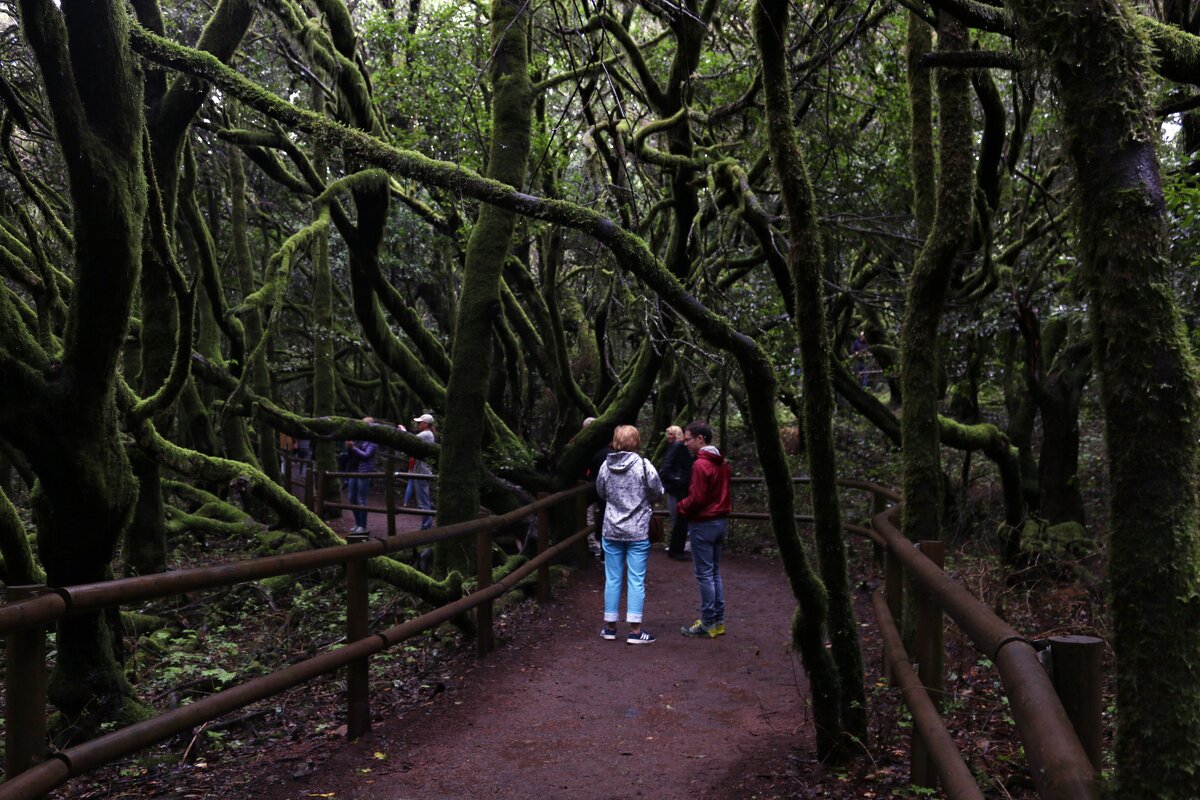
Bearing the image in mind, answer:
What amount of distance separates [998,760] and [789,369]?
988 centimetres

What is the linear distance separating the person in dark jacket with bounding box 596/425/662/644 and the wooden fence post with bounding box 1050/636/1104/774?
6.40 m

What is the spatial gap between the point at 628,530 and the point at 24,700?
587cm

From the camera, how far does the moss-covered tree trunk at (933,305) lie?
246 inches

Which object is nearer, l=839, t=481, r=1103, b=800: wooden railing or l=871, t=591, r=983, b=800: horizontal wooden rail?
l=839, t=481, r=1103, b=800: wooden railing

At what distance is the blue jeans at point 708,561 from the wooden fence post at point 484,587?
2.04 meters

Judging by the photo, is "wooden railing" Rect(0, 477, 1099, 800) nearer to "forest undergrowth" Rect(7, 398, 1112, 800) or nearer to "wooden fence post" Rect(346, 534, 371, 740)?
"wooden fence post" Rect(346, 534, 371, 740)

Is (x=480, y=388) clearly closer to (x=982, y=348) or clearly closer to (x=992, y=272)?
(x=992, y=272)

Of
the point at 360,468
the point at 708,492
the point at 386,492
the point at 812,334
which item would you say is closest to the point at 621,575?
the point at 708,492

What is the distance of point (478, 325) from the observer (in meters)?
9.69

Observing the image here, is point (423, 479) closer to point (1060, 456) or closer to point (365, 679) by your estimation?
point (1060, 456)

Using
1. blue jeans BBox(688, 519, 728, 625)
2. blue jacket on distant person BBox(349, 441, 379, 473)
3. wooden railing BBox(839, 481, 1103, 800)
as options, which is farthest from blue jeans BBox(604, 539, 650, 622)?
blue jacket on distant person BBox(349, 441, 379, 473)

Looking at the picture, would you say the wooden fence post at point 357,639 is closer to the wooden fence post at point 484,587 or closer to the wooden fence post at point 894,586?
the wooden fence post at point 484,587

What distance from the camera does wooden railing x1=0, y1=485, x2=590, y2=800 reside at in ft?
10.4

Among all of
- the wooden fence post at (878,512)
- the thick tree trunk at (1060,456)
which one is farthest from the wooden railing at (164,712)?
the thick tree trunk at (1060,456)
